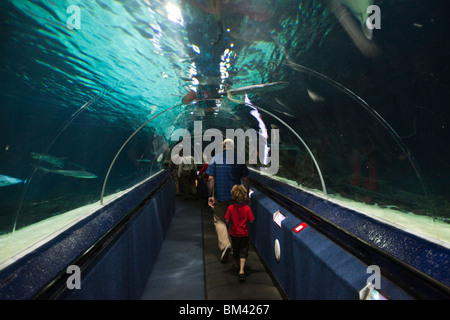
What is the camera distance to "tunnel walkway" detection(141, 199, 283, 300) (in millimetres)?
3666

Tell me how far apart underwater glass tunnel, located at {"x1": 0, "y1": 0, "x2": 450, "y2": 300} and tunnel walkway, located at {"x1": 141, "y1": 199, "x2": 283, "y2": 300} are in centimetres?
164

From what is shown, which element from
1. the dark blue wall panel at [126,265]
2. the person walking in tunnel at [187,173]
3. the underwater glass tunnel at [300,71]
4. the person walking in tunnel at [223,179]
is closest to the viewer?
the dark blue wall panel at [126,265]

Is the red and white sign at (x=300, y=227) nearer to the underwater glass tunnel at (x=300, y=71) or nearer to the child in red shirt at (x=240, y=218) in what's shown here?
the underwater glass tunnel at (x=300, y=71)

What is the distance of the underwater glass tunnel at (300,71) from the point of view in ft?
9.60

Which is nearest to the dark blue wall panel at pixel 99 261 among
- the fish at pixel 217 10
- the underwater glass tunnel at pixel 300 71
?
the underwater glass tunnel at pixel 300 71

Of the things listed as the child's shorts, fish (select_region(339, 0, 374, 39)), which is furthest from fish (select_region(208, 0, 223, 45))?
the child's shorts

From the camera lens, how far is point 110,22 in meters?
3.86
